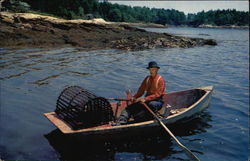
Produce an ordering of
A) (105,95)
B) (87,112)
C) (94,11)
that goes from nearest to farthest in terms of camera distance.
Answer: (87,112), (105,95), (94,11)

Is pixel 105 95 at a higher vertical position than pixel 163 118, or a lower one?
lower

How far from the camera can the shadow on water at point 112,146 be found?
7.65 metres

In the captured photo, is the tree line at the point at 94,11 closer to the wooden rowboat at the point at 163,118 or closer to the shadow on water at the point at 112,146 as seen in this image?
the wooden rowboat at the point at 163,118

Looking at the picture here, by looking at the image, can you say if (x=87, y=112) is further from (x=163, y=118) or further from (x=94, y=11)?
(x=94, y=11)

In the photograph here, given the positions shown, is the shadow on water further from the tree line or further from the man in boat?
the tree line

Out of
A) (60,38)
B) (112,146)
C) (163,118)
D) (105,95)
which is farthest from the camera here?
(60,38)

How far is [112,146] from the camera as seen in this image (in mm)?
8102

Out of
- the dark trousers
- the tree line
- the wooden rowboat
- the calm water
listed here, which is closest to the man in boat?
the dark trousers

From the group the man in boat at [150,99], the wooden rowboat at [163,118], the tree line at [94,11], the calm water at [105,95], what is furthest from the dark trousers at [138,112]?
the tree line at [94,11]

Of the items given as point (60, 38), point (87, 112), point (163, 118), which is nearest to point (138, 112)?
point (163, 118)

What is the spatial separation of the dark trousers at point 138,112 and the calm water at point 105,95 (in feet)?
2.16

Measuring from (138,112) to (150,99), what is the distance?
0.60 metres

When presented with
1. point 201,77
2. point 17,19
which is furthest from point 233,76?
point 17,19

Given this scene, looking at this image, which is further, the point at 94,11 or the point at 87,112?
the point at 94,11
